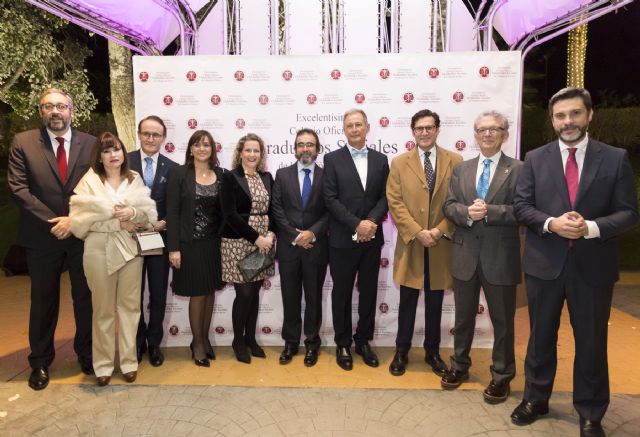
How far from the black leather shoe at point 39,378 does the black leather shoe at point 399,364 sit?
2.50 m

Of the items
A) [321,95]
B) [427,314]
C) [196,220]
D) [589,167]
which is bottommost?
[427,314]

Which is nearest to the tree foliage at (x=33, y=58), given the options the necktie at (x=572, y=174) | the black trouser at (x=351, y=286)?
the black trouser at (x=351, y=286)

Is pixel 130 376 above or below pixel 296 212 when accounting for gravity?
below

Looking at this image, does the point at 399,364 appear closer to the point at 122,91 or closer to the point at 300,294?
the point at 300,294

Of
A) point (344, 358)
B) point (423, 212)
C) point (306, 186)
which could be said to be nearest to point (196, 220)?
point (306, 186)

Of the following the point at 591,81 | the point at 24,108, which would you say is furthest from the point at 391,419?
the point at 591,81

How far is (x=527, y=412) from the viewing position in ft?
9.73

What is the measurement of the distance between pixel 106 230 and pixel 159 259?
1.88ft

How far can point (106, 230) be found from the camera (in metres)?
3.34

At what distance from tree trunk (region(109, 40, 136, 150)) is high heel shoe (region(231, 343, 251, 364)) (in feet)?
12.5

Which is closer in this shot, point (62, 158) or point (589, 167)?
point (589, 167)

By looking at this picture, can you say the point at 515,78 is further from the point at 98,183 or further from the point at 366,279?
the point at 98,183

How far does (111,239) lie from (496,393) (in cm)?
279

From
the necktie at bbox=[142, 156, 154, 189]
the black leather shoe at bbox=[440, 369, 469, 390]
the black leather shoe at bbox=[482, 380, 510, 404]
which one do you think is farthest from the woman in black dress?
the black leather shoe at bbox=[482, 380, 510, 404]
